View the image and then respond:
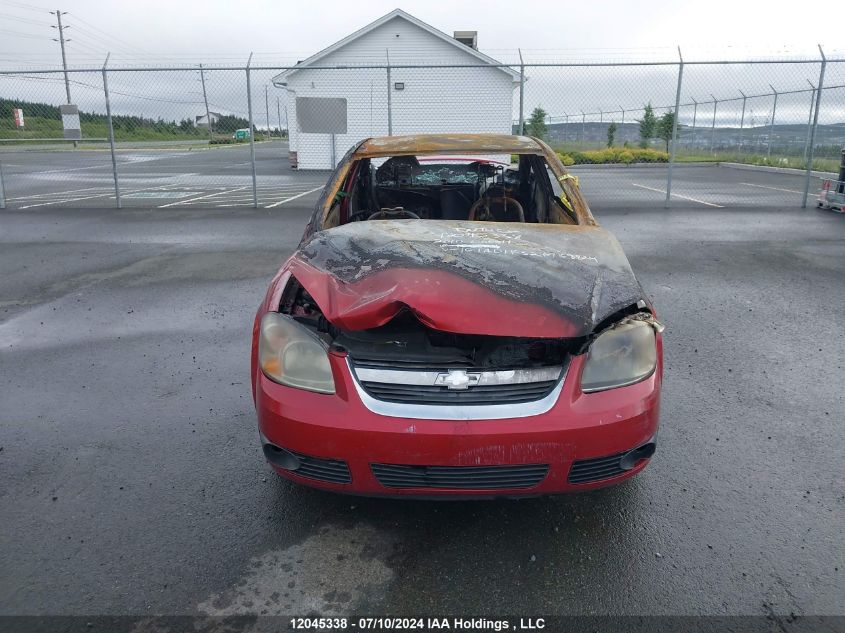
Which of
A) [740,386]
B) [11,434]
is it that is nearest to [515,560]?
[740,386]

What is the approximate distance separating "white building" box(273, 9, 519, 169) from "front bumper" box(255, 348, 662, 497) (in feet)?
65.8

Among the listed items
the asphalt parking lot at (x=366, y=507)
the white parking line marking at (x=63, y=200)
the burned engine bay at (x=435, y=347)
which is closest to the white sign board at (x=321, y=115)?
the white parking line marking at (x=63, y=200)

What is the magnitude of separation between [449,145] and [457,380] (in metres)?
2.33

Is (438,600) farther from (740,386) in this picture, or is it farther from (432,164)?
(432,164)

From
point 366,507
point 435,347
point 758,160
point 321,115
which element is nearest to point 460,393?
point 435,347

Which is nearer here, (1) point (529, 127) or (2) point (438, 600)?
(2) point (438, 600)

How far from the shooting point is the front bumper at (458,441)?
2.25 m

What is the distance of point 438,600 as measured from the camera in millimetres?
2250

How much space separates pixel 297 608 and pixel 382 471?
54cm

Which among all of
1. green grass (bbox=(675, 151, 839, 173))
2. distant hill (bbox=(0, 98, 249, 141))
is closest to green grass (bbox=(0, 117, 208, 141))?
distant hill (bbox=(0, 98, 249, 141))

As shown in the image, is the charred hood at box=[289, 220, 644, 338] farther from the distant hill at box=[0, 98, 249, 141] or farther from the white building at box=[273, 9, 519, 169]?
the white building at box=[273, 9, 519, 169]

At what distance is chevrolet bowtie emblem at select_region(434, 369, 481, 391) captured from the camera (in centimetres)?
232

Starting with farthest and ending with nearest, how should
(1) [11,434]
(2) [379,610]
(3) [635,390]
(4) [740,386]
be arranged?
(4) [740,386] → (1) [11,434] → (3) [635,390] → (2) [379,610]

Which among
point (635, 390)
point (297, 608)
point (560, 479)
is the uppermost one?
point (635, 390)
